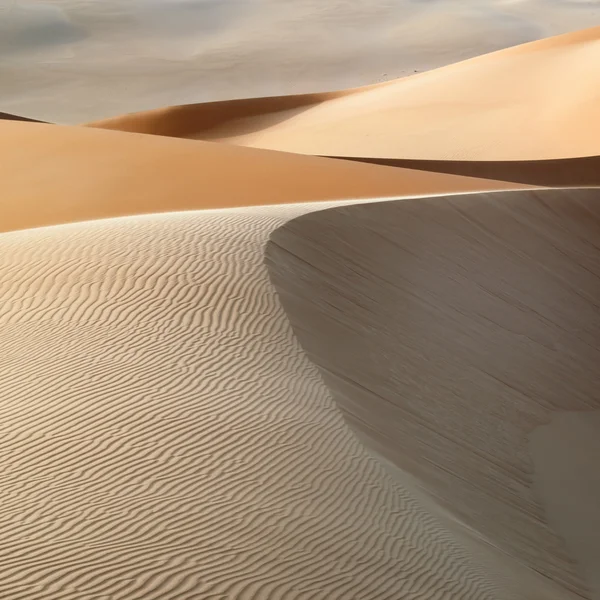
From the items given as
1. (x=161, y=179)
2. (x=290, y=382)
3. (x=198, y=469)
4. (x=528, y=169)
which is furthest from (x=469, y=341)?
(x=528, y=169)

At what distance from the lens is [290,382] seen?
485cm

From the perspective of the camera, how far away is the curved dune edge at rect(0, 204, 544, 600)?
3150 mm

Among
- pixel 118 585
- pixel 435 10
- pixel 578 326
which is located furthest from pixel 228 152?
pixel 435 10

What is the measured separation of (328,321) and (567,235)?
18.4 feet

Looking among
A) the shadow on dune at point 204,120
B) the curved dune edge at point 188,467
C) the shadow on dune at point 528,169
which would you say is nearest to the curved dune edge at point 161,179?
the shadow on dune at point 528,169

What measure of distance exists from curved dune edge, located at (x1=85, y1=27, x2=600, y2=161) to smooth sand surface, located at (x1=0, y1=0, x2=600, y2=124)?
9.41 m

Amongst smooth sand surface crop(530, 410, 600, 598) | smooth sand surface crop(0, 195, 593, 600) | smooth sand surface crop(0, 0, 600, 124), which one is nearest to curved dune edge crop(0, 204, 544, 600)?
smooth sand surface crop(0, 195, 593, 600)

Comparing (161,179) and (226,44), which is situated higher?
(161,179)

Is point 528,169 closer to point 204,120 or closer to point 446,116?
point 446,116

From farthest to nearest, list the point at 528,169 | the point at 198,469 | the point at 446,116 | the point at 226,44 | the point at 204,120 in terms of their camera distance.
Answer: the point at 226,44
the point at 204,120
the point at 446,116
the point at 528,169
the point at 198,469

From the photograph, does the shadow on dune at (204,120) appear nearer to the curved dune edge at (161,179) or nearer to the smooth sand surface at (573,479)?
the curved dune edge at (161,179)

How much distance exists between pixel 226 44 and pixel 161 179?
111 feet

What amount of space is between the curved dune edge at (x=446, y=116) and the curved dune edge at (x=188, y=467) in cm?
1434

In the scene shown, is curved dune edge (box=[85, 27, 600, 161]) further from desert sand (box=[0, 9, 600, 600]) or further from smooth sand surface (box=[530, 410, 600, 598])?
smooth sand surface (box=[530, 410, 600, 598])
